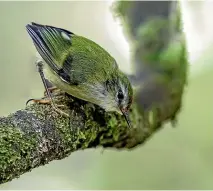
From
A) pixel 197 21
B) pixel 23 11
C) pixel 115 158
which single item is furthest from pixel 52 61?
pixel 23 11

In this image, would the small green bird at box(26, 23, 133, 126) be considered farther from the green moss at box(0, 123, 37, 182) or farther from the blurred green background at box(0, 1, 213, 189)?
the blurred green background at box(0, 1, 213, 189)

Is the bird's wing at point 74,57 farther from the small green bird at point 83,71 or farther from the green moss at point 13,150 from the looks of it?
the green moss at point 13,150

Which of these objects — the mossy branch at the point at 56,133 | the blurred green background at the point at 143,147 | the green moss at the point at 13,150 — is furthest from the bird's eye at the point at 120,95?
the blurred green background at the point at 143,147

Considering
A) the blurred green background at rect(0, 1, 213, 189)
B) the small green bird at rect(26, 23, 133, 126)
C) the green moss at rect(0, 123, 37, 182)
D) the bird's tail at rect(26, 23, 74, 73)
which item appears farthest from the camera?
the blurred green background at rect(0, 1, 213, 189)

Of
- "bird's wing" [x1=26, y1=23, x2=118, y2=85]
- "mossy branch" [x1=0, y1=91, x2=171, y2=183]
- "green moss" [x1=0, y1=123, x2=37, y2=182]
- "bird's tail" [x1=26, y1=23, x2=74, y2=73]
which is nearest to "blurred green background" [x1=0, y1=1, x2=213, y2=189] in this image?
"bird's tail" [x1=26, y1=23, x2=74, y2=73]

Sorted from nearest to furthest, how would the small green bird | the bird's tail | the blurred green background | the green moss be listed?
the green moss
the small green bird
the bird's tail
the blurred green background

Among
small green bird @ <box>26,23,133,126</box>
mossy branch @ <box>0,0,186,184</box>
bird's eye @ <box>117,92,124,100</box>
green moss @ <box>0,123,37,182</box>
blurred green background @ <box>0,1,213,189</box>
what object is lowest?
green moss @ <box>0,123,37,182</box>

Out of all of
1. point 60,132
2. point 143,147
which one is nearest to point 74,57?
point 60,132
